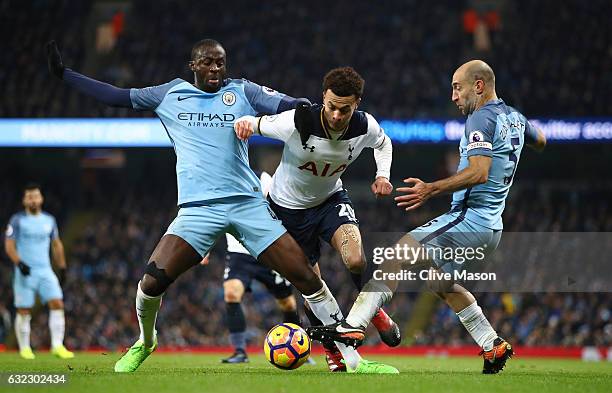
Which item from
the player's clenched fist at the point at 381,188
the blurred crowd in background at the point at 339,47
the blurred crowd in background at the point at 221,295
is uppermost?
the blurred crowd in background at the point at 339,47

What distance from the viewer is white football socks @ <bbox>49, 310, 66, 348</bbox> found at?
1205 centimetres

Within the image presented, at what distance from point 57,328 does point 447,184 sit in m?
7.18

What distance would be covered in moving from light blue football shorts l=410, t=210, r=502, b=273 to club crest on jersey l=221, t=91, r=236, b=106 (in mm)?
1811

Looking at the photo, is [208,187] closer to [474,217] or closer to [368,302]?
[368,302]

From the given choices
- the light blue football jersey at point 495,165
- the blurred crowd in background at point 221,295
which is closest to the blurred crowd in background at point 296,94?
the blurred crowd in background at point 221,295

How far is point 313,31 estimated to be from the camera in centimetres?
2547

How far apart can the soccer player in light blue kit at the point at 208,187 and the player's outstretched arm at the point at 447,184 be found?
105cm

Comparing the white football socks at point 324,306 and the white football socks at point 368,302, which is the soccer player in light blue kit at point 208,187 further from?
the white football socks at point 368,302

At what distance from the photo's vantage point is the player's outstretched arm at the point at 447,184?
21.6 feet

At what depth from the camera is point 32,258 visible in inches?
505

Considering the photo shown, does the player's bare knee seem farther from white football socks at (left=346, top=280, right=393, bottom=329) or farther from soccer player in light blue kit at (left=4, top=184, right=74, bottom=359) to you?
soccer player in light blue kit at (left=4, top=184, right=74, bottom=359)

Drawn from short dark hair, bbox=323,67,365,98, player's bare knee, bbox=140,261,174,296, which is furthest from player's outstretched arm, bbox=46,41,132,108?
short dark hair, bbox=323,67,365,98

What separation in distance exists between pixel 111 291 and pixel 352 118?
50.3 feet

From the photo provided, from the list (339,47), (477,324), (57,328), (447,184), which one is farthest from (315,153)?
(339,47)
